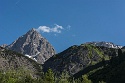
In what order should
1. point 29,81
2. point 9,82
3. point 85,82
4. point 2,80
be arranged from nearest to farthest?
1. point 9,82
2. point 2,80
3. point 85,82
4. point 29,81

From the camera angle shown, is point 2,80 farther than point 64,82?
No

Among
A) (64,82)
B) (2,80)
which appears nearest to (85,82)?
(64,82)

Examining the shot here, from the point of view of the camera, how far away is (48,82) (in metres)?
160

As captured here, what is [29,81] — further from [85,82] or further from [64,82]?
[85,82]

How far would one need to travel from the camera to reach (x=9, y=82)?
463 ft

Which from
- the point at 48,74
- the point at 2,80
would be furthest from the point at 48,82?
the point at 2,80

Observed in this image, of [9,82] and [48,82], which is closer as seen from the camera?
[9,82]

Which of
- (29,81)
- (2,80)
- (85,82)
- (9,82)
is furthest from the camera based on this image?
(29,81)

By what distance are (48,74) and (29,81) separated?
32.9 meters

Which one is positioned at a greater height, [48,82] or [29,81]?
[29,81]

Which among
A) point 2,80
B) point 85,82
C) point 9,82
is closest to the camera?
point 9,82

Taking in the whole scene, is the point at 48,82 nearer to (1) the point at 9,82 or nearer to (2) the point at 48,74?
(2) the point at 48,74

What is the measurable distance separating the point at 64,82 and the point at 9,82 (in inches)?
2180

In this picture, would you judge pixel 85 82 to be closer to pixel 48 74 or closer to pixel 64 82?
pixel 64 82
